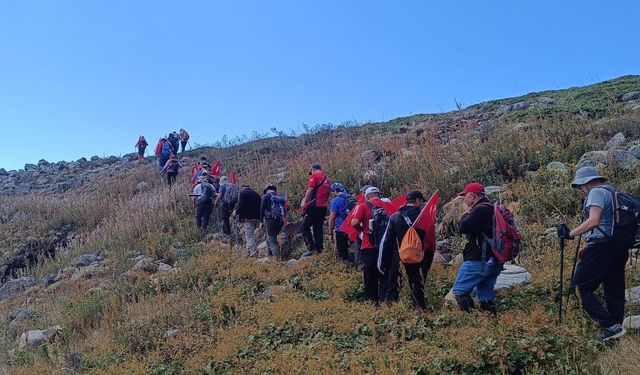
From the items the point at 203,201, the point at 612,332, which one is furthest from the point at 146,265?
the point at 612,332

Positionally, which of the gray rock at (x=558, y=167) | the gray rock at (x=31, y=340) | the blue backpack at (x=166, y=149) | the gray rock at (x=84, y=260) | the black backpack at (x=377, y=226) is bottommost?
the gray rock at (x=31, y=340)

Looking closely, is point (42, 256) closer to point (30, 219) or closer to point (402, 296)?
point (30, 219)

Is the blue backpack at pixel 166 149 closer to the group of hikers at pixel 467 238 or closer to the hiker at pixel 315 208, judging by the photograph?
the group of hikers at pixel 467 238

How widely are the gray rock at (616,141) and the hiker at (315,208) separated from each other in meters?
5.41

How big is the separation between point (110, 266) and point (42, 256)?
12.3 ft

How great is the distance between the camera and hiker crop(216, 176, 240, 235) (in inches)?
483

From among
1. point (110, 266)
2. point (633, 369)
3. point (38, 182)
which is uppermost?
point (38, 182)

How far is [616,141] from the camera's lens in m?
11.0

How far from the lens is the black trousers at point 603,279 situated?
5250 millimetres

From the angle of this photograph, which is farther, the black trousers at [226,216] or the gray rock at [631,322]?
the black trousers at [226,216]

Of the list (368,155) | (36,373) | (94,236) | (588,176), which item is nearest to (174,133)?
(94,236)

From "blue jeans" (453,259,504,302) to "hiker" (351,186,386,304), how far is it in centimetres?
139

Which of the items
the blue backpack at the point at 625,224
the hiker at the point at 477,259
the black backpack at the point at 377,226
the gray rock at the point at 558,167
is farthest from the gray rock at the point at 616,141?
the blue backpack at the point at 625,224

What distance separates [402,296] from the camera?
7.26 metres
